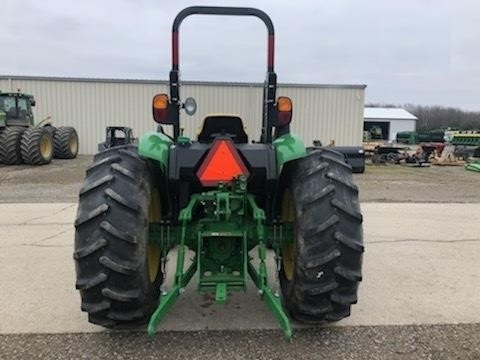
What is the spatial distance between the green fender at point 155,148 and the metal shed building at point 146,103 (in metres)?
20.4

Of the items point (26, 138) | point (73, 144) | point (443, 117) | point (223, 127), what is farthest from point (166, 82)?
point (443, 117)

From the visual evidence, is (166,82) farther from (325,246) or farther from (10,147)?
(325,246)

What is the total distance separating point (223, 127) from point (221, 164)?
3.11 feet

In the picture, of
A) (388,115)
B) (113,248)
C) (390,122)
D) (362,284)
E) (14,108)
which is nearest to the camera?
(113,248)

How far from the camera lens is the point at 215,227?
3.56m

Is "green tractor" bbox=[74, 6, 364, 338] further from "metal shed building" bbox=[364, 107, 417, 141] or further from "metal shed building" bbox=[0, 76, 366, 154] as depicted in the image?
"metal shed building" bbox=[364, 107, 417, 141]

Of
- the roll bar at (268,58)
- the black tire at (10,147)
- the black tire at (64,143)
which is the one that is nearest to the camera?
the roll bar at (268,58)

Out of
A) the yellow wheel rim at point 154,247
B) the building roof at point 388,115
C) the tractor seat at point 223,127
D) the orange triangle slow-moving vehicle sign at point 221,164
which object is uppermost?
the building roof at point 388,115

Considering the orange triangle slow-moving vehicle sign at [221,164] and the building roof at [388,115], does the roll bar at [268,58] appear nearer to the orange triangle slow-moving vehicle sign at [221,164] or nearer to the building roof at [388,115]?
the orange triangle slow-moving vehicle sign at [221,164]

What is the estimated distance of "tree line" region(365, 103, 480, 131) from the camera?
78062 millimetres

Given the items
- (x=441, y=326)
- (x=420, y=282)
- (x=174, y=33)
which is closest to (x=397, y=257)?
(x=420, y=282)

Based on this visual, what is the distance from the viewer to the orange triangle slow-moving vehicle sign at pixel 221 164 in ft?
11.3

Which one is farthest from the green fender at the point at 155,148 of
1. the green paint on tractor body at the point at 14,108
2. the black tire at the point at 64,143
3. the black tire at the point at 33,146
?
the black tire at the point at 64,143

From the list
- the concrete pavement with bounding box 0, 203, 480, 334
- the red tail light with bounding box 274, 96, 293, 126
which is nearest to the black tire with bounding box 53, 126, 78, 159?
the concrete pavement with bounding box 0, 203, 480, 334
